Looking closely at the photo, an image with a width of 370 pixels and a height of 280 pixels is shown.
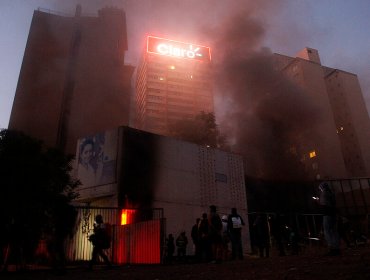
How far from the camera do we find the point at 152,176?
732 inches

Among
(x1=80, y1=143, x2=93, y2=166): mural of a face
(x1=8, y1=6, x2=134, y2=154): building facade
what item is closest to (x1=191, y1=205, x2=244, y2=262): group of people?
(x1=80, y1=143, x2=93, y2=166): mural of a face

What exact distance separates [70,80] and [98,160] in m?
32.0

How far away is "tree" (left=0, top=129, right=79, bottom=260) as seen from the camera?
27.6ft

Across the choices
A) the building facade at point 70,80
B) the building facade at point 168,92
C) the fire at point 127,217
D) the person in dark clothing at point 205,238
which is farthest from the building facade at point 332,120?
the person in dark clothing at point 205,238

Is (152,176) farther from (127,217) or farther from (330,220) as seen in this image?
(330,220)

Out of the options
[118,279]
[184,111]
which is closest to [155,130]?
Result: [184,111]

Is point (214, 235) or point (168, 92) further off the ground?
point (168, 92)

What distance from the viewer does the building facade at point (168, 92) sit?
87.8m

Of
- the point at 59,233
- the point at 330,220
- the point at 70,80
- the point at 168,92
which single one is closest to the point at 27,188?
the point at 59,233

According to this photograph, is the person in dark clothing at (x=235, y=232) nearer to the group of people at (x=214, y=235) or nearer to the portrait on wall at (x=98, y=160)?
the group of people at (x=214, y=235)

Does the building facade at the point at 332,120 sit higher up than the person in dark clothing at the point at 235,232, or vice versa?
the building facade at the point at 332,120

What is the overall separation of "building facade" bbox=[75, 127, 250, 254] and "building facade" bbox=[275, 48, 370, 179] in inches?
1451

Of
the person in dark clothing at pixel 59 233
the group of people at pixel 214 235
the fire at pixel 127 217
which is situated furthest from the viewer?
the fire at pixel 127 217

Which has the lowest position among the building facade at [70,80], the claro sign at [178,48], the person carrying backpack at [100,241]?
the person carrying backpack at [100,241]
